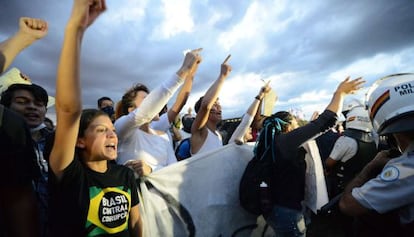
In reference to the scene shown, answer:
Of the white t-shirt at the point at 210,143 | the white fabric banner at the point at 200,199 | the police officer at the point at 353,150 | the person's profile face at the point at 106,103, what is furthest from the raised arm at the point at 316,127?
the person's profile face at the point at 106,103

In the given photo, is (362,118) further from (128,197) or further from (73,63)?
(73,63)

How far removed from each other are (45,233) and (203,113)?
1902mm

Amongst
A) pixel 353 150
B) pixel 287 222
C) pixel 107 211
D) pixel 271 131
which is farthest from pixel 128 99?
pixel 353 150

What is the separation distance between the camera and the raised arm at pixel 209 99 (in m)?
3.15

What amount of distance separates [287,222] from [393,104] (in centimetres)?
152

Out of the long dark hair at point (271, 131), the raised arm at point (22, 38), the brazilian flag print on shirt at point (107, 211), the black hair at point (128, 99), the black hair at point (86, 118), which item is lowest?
the brazilian flag print on shirt at point (107, 211)

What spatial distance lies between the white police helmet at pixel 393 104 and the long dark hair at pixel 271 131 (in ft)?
3.71

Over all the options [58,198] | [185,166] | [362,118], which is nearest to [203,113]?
[185,166]

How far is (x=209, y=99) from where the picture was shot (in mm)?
3152

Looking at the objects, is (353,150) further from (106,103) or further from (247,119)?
(106,103)

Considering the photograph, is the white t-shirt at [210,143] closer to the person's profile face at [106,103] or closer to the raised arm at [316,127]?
the raised arm at [316,127]

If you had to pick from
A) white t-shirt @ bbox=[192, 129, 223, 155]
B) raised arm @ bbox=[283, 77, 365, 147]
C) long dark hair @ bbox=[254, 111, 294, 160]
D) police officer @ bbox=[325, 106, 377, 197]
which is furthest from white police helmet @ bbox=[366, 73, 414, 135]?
police officer @ bbox=[325, 106, 377, 197]

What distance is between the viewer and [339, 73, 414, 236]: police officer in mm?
1418

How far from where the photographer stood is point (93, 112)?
2.03 meters
